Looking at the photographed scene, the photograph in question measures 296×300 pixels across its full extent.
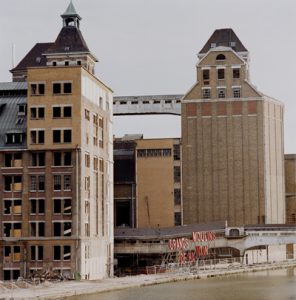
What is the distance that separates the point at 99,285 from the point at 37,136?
2452 cm

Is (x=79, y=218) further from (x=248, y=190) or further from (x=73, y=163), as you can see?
(x=248, y=190)

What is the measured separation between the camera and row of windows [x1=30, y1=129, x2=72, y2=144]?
4252 inches

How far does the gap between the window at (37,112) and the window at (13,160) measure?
4.69 m

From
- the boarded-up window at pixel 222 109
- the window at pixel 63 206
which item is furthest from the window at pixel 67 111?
the boarded-up window at pixel 222 109

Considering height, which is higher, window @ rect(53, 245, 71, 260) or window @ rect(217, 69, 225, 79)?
window @ rect(217, 69, 225, 79)

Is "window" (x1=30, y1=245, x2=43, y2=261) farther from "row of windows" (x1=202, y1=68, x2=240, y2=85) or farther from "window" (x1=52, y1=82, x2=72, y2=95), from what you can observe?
"row of windows" (x1=202, y1=68, x2=240, y2=85)

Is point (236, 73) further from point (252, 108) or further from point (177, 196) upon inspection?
point (177, 196)

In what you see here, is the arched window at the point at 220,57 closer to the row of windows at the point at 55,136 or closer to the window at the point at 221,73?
the window at the point at 221,73

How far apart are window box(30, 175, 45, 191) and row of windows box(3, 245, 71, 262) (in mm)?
6686

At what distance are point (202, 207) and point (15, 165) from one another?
177ft

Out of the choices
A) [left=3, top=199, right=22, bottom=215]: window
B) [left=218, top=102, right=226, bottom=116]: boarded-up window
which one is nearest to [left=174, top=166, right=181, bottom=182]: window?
[left=218, top=102, right=226, bottom=116]: boarded-up window

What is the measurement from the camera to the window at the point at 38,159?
109 meters

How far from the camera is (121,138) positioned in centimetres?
16612

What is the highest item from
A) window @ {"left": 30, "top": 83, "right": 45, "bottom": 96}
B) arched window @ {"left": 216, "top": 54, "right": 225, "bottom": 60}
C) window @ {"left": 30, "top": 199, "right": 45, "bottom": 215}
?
arched window @ {"left": 216, "top": 54, "right": 225, "bottom": 60}
